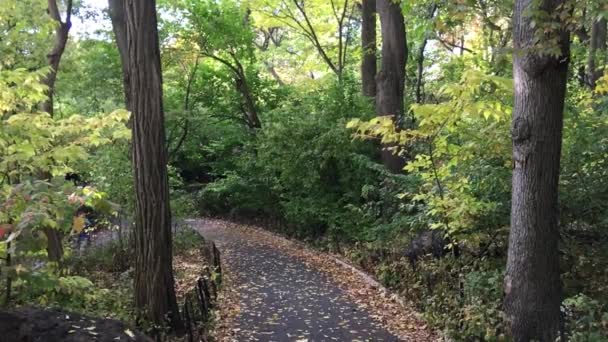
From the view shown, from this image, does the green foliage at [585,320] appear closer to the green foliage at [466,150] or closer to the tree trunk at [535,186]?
the tree trunk at [535,186]

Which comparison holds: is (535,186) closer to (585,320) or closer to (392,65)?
(585,320)

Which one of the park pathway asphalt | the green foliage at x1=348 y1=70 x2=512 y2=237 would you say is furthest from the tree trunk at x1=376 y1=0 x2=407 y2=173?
the green foliage at x1=348 y1=70 x2=512 y2=237

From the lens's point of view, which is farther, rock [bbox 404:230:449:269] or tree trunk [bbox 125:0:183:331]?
rock [bbox 404:230:449:269]

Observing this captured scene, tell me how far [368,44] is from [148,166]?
10.6m

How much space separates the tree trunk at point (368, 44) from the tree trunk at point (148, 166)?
31.6 ft

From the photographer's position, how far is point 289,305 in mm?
8391

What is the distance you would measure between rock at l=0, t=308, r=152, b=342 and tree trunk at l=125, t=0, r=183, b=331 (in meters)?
2.20

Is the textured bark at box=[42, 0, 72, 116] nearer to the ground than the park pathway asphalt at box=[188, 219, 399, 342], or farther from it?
farther from it

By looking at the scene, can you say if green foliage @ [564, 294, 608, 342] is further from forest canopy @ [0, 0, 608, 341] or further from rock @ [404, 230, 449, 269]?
rock @ [404, 230, 449, 269]

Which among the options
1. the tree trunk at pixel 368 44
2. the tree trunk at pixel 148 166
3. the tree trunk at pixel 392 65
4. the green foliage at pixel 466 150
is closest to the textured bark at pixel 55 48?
the tree trunk at pixel 148 166

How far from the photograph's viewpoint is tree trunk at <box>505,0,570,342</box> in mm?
5176

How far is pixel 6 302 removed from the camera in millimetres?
4672

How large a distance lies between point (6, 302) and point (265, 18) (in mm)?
17100

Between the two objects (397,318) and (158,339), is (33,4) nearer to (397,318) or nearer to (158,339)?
(158,339)
